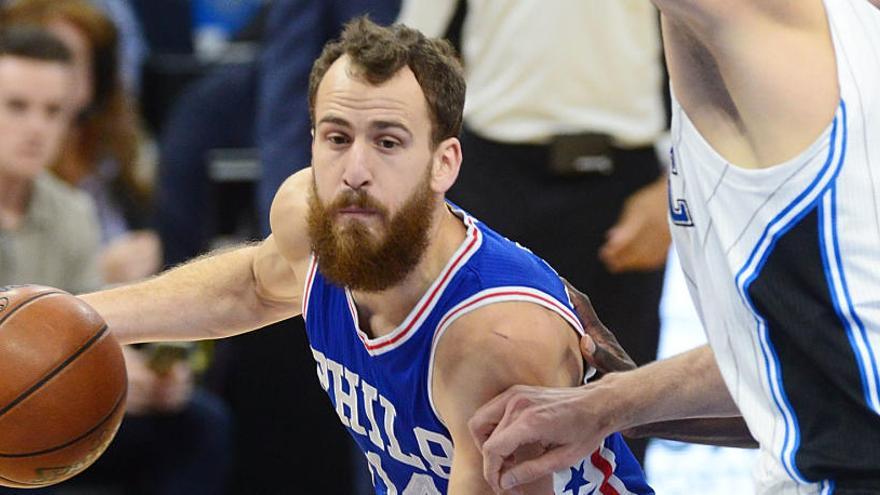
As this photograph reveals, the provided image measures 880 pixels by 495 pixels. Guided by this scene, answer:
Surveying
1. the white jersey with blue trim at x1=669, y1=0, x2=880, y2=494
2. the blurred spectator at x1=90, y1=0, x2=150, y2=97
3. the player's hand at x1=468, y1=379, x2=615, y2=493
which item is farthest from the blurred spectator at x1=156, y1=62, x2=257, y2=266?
the white jersey with blue trim at x1=669, y1=0, x2=880, y2=494

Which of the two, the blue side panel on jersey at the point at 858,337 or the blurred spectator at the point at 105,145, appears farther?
the blurred spectator at the point at 105,145

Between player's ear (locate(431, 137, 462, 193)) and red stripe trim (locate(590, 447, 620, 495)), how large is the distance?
64cm

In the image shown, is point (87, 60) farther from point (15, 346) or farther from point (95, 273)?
point (15, 346)

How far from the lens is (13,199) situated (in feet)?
16.9

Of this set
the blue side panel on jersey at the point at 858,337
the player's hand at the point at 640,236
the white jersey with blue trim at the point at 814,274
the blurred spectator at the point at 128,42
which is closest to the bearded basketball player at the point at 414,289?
the white jersey with blue trim at the point at 814,274

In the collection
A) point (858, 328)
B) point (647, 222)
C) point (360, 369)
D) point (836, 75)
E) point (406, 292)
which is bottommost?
point (647, 222)

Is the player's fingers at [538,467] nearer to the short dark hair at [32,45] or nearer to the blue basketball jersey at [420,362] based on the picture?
the blue basketball jersey at [420,362]

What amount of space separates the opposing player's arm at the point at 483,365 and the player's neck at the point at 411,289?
13cm

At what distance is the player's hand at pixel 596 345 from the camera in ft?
9.87

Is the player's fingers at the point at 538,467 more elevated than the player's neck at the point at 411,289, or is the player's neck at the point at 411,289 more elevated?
the player's neck at the point at 411,289

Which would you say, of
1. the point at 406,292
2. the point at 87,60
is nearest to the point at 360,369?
the point at 406,292

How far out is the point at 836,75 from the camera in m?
2.13

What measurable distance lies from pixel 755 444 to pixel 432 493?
67 centimetres

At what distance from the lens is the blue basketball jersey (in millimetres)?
2936
